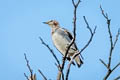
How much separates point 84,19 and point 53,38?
4.93 metres

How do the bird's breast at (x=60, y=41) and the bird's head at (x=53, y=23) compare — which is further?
the bird's head at (x=53, y=23)

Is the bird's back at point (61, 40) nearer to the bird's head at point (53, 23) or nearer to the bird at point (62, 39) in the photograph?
the bird at point (62, 39)

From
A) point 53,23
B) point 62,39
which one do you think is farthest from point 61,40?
point 53,23

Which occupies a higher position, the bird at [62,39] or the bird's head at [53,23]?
the bird's head at [53,23]

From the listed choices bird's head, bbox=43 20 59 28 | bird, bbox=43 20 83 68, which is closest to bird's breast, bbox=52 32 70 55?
bird, bbox=43 20 83 68

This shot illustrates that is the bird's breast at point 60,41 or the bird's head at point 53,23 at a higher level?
the bird's head at point 53,23

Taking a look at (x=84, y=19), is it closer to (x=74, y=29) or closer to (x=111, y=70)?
(x=74, y=29)

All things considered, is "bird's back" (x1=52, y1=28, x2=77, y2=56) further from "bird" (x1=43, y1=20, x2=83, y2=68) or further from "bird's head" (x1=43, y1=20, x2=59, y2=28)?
"bird's head" (x1=43, y1=20, x2=59, y2=28)

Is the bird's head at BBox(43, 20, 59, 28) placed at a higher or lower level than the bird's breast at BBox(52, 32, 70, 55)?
higher

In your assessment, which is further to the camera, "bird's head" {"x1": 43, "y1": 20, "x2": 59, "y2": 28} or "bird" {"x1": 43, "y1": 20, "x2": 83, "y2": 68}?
"bird's head" {"x1": 43, "y1": 20, "x2": 59, "y2": 28}

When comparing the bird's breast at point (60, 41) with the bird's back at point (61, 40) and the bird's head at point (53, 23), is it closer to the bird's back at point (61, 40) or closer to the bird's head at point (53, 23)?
the bird's back at point (61, 40)

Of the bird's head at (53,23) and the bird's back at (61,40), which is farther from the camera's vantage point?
the bird's head at (53,23)

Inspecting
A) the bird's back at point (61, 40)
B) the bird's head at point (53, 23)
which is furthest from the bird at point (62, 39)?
the bird's head at point (53, 23)

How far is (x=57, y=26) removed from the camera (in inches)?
397
